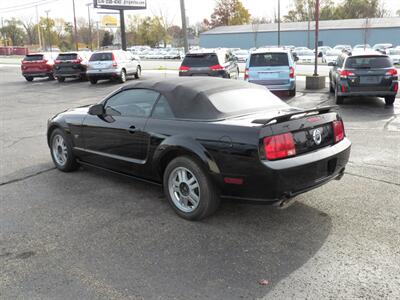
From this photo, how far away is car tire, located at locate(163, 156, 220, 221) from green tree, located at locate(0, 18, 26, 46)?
381ft

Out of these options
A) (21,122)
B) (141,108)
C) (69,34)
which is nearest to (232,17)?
(69,34)

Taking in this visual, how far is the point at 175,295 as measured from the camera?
312 cm

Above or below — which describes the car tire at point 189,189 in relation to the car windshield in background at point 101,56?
below

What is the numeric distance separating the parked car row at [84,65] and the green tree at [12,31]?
93.1m

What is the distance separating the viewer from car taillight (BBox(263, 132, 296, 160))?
3914mm

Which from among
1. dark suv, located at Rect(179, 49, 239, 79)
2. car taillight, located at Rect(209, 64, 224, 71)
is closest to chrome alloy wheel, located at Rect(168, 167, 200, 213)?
dark suv, located at Rect(179, 49, 239, 79)

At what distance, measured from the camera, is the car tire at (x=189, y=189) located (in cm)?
425

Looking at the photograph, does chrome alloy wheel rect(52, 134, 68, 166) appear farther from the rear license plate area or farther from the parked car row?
the parked car row

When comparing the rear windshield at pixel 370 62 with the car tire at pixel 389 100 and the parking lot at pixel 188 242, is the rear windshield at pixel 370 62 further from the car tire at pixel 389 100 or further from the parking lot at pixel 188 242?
the parking lot at pixel 188 242

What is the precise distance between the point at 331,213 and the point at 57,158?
13.4 feet

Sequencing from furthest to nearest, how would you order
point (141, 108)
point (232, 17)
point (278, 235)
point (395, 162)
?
point (232, 17) → point (395, 162) → point (141, 108) → point (278, 235)

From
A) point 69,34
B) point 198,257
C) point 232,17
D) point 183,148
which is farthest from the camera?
point 69,34

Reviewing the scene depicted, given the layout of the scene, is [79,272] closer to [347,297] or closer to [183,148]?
[183,148]

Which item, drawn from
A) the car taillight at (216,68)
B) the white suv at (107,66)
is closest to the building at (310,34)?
the white suv at (107,66)
